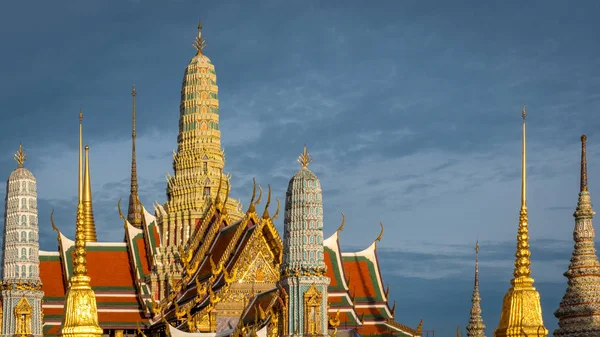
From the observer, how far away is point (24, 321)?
162 feet

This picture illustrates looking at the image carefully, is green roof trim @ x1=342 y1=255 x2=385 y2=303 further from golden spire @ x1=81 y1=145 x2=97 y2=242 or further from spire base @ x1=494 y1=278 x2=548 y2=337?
spire base @ x1=494 y1=278 x2=548 y2=337

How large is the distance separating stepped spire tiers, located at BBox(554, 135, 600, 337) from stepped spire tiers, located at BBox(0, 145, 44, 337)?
55.6 ft

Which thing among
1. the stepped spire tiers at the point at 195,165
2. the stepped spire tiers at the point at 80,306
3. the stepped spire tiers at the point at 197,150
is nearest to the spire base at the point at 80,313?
the stepped spire tiers at the point at 80,306

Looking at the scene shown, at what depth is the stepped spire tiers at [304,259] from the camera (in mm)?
44438

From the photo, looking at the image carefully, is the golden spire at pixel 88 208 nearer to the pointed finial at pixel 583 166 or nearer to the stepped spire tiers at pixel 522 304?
the pointed finial at pixel 583 166

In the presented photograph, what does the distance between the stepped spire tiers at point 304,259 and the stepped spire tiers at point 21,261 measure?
8553mm

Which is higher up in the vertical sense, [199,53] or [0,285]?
[199,53]

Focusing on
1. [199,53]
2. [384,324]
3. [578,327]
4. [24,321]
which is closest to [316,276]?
[24,321]

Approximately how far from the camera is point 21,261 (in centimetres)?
4991

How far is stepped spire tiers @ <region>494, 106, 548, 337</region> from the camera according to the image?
134 feet

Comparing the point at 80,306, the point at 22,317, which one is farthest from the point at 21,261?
the point at 80,306

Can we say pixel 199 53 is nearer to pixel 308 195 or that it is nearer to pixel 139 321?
pixel 139 321

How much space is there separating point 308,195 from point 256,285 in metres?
11.6

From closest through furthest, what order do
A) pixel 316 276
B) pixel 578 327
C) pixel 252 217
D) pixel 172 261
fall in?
pixel 316 276 < pixel 578 327 < pixel 252 217 < pixel 172 261
